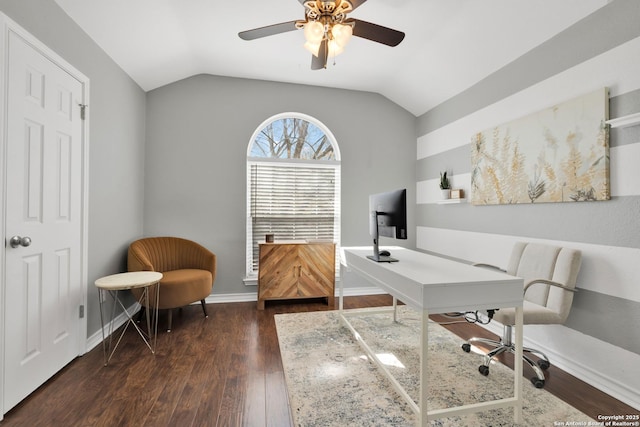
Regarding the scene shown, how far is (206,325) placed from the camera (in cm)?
323

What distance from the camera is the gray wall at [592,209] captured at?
1979mm

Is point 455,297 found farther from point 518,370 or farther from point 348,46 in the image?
point 348,46

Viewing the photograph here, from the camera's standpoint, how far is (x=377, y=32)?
2.12 m

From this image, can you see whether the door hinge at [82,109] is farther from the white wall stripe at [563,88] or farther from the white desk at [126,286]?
the white wall stripe at [563,88]

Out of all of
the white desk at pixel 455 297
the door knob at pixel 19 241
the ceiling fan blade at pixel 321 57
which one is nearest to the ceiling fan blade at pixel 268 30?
the ceiling fan blade at pixel 321 57

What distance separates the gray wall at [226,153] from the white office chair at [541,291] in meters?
2.16

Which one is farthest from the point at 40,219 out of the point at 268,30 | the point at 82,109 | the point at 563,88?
the point at 563,88

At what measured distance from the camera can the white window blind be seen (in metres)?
4.17

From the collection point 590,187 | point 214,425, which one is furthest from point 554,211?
point 214,425

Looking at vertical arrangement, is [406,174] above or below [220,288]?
above

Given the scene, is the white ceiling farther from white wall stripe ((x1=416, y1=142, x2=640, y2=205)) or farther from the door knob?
the door knob

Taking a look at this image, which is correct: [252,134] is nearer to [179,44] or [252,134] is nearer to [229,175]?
[229,175]

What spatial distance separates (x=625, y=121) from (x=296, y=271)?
318 cm

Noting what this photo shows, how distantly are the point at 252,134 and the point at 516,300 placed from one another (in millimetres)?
3484
